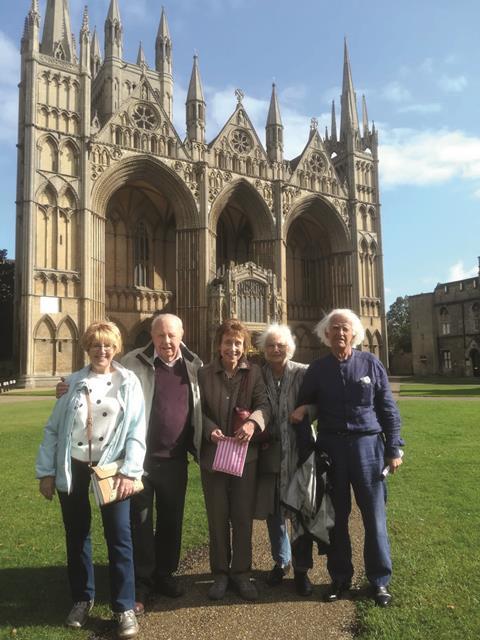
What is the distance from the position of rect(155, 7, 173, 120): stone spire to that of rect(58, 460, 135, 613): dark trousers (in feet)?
143

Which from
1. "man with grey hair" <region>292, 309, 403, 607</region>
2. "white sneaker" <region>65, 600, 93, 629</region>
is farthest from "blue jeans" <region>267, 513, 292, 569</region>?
"white sneaker" <region>65, 600, 93, 629</region>

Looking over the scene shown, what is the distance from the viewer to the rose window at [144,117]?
32.0 meters

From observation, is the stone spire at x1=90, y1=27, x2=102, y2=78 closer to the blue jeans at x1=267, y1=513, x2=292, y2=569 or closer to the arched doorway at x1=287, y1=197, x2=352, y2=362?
the arched doorway at x1=287, y1=197, x2=352, y2=362

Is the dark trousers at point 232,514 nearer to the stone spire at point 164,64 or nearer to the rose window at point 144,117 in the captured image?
the rose window at point 144,117

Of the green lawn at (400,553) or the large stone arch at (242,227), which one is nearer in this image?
the green lawn at (400,553)

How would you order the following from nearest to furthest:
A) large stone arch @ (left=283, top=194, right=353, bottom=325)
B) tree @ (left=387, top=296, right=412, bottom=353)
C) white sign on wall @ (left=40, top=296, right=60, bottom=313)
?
white sign on wall @ (left=40, top=296, right=60, bottom=313) → large stone arch @ (left=283, top=194, right=353, bottom=325) → tree @ (left=387, top=296, right=412, bottom=353)

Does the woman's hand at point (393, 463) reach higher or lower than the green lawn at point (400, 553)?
higher

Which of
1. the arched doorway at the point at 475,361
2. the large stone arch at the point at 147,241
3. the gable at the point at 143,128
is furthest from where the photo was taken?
the arched doorway at the point at 475,361

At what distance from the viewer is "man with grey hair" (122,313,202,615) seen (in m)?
3.92

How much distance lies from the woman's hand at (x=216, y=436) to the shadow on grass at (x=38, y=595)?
1417 mm

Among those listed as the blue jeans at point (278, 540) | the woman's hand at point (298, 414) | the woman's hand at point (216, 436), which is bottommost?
the blue jeans at point (278, 540)

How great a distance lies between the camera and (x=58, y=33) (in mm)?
31344

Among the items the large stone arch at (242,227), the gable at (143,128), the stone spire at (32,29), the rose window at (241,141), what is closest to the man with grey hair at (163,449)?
the large stone arch at (242,227)

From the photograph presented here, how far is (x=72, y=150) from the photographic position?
29.4 metres
